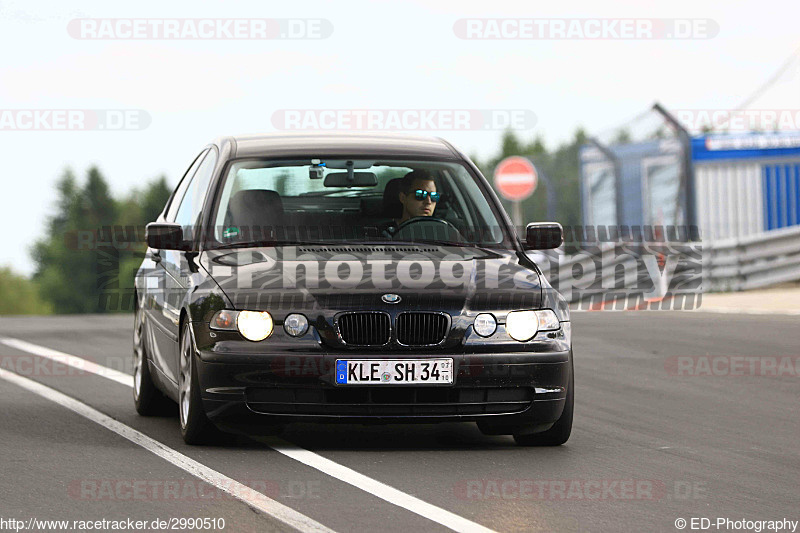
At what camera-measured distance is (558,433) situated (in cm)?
845

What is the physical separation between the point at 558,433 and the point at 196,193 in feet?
9.62

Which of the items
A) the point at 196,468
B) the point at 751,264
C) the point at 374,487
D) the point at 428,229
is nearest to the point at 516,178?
the point at 751,264

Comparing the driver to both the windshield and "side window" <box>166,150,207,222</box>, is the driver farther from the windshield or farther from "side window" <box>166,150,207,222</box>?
"side window" <box>166,150,207,222</box>

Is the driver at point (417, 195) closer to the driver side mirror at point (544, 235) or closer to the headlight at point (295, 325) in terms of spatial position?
the driver side mirror at point (544, 235)

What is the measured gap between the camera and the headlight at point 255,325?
7.97 metres

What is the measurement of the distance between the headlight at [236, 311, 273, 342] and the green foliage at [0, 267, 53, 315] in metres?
174

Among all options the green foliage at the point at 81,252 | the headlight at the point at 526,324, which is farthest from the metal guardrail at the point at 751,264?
the green foliage at the point at 81,252

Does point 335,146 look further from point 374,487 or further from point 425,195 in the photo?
point 374,487

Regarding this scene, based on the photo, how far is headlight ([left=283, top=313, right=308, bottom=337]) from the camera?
7.93 meters

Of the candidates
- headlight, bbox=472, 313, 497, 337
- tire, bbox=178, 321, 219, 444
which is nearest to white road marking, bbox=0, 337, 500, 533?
tire, bbox=178, 321, 219, 444

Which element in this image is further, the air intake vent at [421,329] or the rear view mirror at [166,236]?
the rear view mirror at [166,236]

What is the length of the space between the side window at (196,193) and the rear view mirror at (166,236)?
41cm

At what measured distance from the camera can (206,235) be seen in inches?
354

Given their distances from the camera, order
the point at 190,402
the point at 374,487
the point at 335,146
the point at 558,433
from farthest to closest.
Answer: the point at 335,146 < the point at 558,433 < the point at 190,402 < the point at 374,487
